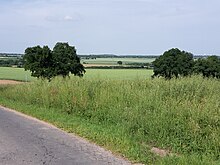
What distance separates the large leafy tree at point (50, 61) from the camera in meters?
65.1

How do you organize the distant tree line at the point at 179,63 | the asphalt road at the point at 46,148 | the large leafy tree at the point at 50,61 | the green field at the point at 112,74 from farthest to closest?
the large leafy tree at the point at 50,61 < the distant tree line at the point at 179,63 < the green field at the point at 112,74 < the asphalt road at the point at 46,148

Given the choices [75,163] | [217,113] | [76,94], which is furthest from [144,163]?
[76,94]

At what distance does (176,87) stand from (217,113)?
5.30 meters

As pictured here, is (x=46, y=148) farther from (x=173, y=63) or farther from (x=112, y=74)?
(x=173, y=63)

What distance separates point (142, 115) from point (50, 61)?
55.8m

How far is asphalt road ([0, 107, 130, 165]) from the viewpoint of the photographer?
8.88 metres

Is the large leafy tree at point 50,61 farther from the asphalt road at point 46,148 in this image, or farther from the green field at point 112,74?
the asphalt road at point 46,148

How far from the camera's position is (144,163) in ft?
28.0

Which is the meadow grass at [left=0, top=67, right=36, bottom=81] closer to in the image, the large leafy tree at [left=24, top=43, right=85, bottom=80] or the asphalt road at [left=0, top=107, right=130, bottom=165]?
the large leafy tree at [left=24, top=43, right=85, bottom=80]

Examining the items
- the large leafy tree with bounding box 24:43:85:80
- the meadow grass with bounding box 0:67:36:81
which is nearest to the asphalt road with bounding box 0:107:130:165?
the meadow grass with bounding box 0:67:36:81

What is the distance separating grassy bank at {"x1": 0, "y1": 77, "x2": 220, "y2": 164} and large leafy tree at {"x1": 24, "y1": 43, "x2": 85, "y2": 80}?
4384cm

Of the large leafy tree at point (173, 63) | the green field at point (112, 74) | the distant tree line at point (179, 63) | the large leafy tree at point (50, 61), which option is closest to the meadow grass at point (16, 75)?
the green field at point (112, 74)

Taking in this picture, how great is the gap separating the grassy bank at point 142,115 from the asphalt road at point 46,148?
0.48m

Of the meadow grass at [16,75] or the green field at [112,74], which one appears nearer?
the green field at [112,74]
